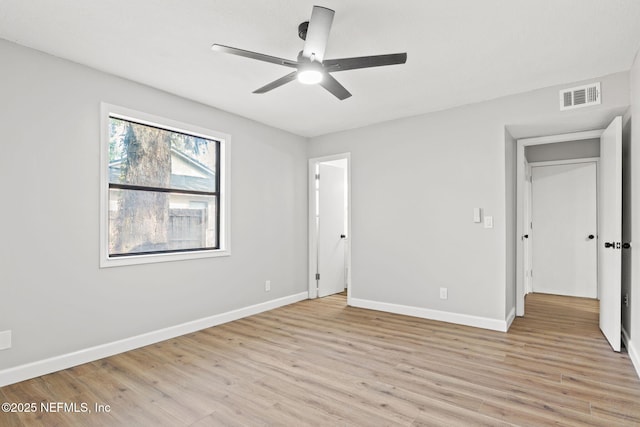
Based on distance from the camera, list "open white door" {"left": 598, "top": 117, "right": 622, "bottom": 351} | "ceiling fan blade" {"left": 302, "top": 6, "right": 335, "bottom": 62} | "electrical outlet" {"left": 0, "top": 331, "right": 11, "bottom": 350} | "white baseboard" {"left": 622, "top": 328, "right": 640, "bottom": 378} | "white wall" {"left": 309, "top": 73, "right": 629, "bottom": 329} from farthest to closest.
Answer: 1. "white wall" {"left": 309, "top": 73, "right": 629, "bottom": 329}
2. "open white door" {"left": 598, "top": 117, "right": 622, "bottom": 351}
3. "white baseboard" {"left": 622, "top": 328, "right": 640, "bottom": 378}
4. "electrical outlet" {"left": 0, "top": 331, "right": 11, "bottom": 350}
5. "ceiling fan blade" {"left": 302, "top": 6, "right": 335, "bottom": 62}

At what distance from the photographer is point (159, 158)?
3.64 meters

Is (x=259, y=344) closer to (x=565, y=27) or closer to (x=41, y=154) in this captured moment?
(x=41, y=154)

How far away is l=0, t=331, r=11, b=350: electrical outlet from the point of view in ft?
8.20

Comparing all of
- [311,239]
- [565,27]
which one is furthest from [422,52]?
[311,239]

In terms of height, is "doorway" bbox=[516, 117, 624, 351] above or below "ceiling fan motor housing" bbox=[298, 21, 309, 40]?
below

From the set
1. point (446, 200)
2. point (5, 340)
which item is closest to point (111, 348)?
point (5, 340)

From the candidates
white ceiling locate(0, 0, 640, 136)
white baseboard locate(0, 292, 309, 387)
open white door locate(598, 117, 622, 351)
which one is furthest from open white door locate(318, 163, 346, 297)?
open white door locate(598, 117, 622, 351)

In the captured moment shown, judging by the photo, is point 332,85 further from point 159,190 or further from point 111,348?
point 111,348

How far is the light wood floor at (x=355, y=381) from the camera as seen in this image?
2105 millimetres

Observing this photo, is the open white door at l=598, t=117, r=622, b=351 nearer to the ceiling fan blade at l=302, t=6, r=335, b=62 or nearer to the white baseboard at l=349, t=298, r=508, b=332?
the white baseboard at l=349, t=298, r=508, b=332

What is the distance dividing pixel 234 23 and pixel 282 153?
8.68 feet

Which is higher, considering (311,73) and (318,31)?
(318,31)

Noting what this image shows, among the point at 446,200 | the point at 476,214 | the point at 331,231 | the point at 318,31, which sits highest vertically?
the point at 318,31

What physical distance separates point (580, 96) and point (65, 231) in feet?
15.2
